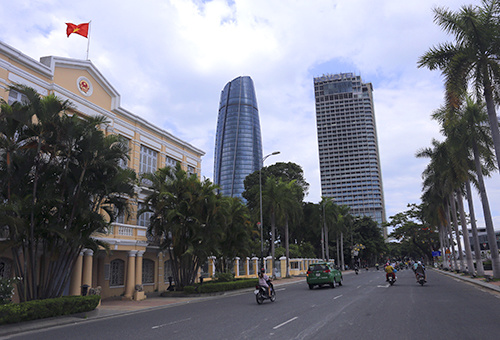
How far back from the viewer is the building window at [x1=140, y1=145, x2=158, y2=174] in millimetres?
26737

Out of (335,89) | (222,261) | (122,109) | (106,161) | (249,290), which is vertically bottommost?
(249,290)

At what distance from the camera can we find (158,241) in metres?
25.4

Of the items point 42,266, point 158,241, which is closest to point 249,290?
point 158,241

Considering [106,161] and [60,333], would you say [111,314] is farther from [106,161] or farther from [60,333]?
[106,161]

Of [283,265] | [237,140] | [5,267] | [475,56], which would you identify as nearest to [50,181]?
[5,267]

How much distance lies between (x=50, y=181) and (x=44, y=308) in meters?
4.99

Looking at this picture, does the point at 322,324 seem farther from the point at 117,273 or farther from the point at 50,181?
the point at 117,273

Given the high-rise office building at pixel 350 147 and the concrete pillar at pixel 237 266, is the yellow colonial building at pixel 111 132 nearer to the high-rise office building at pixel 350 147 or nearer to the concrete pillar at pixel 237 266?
the concrete pillar at pixel 237 266

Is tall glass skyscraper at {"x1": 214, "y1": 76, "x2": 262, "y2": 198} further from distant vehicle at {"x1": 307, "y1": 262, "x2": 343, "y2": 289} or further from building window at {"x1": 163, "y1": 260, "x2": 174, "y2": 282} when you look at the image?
distant vehicle at {"x1": 307, "y1": 262, "x2": 343, "y2": 289}

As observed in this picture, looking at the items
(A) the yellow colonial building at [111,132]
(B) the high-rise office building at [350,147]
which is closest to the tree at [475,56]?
(A) the yellow colonial building at [111,132]

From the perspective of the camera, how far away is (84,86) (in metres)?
22.1

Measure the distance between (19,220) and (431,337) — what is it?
1333cm

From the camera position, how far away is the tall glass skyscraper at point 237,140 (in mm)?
143875

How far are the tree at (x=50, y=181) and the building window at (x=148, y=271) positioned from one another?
407 inches
